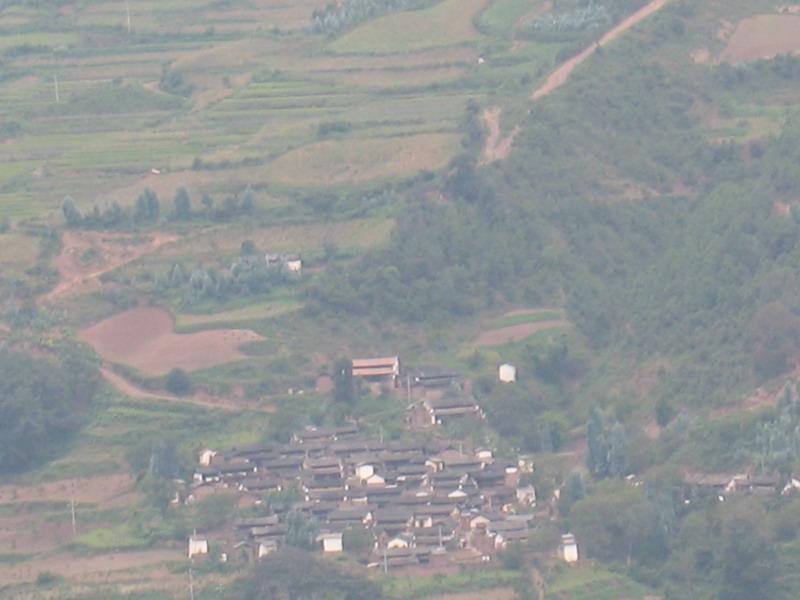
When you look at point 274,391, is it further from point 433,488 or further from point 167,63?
point 167,63

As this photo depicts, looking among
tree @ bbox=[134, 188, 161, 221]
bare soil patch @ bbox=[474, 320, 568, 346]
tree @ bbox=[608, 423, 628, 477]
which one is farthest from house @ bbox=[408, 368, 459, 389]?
tree @ bbox=[134, 188, 161, 221]

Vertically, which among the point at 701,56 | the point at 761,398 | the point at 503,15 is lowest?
the point at 761,398

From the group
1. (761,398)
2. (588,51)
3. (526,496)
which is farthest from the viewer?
(588,51)

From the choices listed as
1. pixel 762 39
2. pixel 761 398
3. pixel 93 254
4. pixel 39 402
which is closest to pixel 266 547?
pixel 39 402

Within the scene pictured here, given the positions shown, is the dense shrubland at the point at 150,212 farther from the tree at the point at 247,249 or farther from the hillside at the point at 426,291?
the tree at the point at 247,249

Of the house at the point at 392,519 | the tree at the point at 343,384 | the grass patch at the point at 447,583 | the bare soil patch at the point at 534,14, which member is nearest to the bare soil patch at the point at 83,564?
the house at the point at 392,519

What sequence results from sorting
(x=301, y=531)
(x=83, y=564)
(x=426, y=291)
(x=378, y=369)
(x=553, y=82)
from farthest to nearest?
(x=553, y=82)
(x=426, y=291)
(x=378, y=369)
(x=83, y=564)
(x=301, y=531)

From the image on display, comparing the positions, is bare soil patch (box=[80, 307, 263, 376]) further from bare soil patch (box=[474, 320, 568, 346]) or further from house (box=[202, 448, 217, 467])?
bare soil patch (box=[474, 320, 568, 346])

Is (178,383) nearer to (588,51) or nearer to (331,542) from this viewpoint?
(331,542)

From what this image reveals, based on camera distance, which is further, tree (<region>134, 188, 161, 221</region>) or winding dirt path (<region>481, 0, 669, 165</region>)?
winding dirt path (<region>481, 0, 669, 165</region>)
